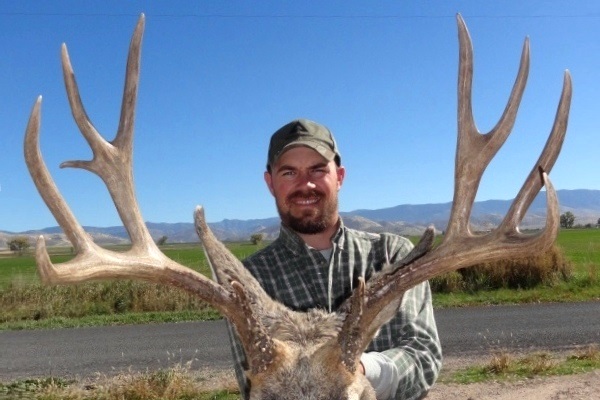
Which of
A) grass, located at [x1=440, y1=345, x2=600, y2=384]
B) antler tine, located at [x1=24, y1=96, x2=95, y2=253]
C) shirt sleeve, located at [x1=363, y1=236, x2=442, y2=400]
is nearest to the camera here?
antler tine, located at [x1=24, y1=96, x2=95, y2=253]

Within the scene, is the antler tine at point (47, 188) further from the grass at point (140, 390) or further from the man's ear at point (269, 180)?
the grass at point (140, 390)

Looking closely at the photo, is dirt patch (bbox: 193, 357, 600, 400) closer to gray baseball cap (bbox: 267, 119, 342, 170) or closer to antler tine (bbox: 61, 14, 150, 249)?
gray baseball cap (bbox: 267, 119, 342, 170)

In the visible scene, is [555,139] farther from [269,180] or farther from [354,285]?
[269,180]

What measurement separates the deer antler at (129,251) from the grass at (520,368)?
7.35 metres

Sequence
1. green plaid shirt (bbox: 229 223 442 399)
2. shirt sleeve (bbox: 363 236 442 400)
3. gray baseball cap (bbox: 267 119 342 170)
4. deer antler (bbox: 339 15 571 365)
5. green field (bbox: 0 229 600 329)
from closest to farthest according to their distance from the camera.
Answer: deer antler (bbox: 339 15 571 365) → shirt sleeve (bbox: 363 236 442 400) → green plaid shirt (bbox: 229 223 442 399) → gray baseball cap (bbox: 267 119 342 170) → green field (bbox: 0 229 600 329)

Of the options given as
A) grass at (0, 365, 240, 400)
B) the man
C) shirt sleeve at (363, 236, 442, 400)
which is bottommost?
grass at (0, 365, 240, 400)

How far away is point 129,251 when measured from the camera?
4105mm

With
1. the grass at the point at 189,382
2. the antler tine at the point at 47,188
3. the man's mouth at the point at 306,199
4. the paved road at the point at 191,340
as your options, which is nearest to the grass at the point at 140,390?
the grass at the point at 189,382

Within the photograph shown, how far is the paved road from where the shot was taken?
45.3 ft

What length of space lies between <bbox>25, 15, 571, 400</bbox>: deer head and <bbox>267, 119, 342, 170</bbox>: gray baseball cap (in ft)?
2.94

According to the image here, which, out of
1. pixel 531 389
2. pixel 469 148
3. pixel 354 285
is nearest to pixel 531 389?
pixel 531 389

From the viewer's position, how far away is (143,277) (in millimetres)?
3963

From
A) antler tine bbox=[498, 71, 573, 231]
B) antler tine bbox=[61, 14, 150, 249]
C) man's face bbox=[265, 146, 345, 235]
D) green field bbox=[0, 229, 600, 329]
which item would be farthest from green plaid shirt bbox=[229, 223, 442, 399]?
green field bbox=[0, 229, 600, 329]

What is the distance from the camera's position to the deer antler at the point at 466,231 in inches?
144
